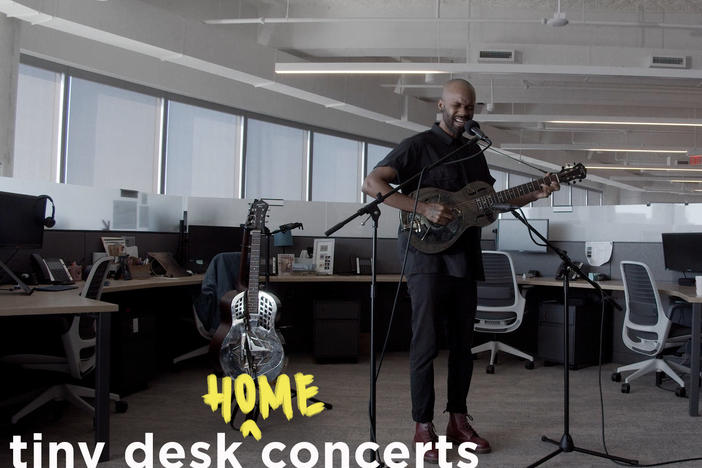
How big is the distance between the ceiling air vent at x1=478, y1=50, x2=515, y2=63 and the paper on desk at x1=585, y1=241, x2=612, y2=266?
2100 millimetres

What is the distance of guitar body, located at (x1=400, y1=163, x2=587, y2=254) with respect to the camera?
2.51 meters

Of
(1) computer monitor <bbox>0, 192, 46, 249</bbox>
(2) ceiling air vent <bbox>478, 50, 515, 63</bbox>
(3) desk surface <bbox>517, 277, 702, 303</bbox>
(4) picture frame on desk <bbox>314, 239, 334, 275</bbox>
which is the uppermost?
(2) ceiling air vent <bbox>478, 50, 515, 63</bbox>

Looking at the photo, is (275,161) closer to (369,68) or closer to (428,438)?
(369,68)

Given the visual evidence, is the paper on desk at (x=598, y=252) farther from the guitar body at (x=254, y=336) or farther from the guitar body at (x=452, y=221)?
the guitar body at (x=254, y=336)

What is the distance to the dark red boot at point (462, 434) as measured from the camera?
2666 mm

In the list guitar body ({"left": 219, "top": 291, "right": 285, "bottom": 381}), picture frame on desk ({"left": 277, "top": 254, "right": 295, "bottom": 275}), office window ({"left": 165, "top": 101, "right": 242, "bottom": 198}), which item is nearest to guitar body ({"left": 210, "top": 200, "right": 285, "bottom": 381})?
guitar body ({"left": 219, "top": 291, "right": 285, "bottom": 381})

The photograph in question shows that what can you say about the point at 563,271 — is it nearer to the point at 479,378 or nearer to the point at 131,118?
the point at 479,378

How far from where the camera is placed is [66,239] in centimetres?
405

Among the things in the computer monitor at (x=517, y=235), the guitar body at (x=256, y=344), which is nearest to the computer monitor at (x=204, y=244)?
the guitar body at (x=256, y=344)

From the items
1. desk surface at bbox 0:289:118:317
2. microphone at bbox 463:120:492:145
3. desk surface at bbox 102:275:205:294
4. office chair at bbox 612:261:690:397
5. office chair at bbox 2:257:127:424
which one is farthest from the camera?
office chair at bbox 612:261:690:397

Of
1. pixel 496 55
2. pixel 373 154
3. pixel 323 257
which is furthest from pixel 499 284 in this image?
pixel 373 154

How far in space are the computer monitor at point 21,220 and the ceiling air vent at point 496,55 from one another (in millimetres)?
4301

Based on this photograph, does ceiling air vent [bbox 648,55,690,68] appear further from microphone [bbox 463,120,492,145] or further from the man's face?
microphone [bbox 463,120,492,145]

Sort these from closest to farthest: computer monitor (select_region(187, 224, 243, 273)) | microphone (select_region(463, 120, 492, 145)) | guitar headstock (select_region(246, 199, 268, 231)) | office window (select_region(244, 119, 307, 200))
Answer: microphone (select_region(463, 120, 492, 145)), guitar headstock (select_region(246, 199, 268, 231)), computer monitor (select_region(187, 224, 243, 273)), office window (select_region(244, 119, 307, 200))
